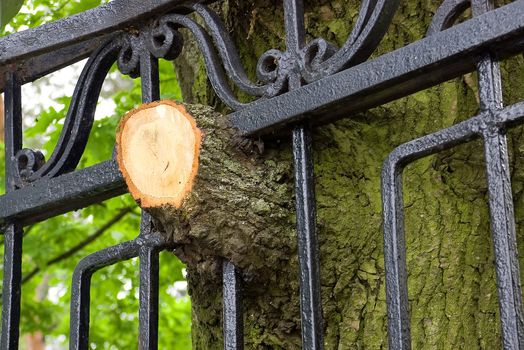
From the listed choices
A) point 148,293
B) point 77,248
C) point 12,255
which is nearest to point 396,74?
point 148,293

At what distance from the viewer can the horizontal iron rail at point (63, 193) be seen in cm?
150

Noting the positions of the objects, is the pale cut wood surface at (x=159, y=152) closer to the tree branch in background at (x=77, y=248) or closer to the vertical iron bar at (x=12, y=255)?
the vertical iron bar at (x=12, y=255)

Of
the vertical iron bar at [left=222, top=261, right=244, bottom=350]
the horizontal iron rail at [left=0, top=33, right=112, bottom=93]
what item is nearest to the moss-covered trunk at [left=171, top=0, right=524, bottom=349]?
the vertical iron bar at [left=222, top=261, right=244, bottom=350]

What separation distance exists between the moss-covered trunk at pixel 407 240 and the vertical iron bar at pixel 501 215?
364mm

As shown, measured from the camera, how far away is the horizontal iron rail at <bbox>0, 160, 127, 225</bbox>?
1.50m

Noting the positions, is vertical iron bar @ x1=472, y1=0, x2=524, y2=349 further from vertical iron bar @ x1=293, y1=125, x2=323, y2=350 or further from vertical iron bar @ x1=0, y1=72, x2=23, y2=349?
vertical iron bar @ x1=0, y1=72, x2=23, y2=349

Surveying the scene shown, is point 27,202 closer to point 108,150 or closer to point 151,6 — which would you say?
point 151,6

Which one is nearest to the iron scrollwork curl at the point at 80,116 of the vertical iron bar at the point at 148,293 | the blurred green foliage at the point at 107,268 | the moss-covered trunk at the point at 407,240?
the vertical iron bar at the point at 148,293

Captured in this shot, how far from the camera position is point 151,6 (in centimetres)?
147

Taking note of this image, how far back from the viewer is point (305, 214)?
123 centimetres

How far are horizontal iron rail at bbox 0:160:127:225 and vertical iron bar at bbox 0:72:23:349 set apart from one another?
0.03 meters

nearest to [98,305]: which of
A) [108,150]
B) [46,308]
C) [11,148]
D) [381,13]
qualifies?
[46,308]

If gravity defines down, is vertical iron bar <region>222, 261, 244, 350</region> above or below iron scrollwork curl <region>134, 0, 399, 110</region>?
below

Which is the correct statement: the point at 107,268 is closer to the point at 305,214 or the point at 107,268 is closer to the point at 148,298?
the point at 148,298
